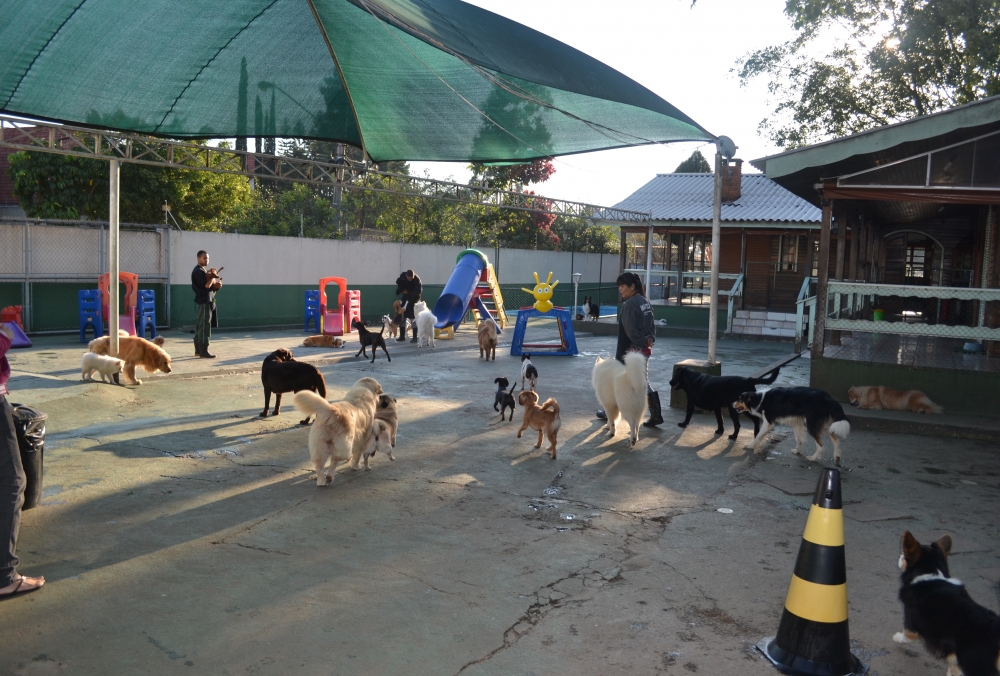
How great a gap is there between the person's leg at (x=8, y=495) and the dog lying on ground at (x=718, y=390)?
22.1 feet

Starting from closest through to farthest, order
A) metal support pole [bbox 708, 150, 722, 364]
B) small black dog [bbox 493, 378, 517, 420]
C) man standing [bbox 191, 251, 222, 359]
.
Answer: small black dog [bbox 493, 378, 517, 420], metal support pole [bbox 708, 150, 722, 364], man standing [bbox 191, 251, 222, 359]

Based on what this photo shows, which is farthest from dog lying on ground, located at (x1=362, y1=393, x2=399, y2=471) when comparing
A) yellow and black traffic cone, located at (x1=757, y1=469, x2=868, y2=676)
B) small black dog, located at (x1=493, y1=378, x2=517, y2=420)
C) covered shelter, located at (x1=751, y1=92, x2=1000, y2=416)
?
covered shelter, located at (x1=751, y1=92, x2=1000, y2=416)

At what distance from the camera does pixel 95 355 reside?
33.6 ft

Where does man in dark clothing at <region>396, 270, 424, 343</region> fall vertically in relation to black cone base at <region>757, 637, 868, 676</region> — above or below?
above

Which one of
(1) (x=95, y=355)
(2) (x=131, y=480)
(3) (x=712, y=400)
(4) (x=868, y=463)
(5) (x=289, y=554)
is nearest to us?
(5) (x=289, y=554)

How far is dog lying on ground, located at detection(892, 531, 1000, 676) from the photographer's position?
10.0 feet

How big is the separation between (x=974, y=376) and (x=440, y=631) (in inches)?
343

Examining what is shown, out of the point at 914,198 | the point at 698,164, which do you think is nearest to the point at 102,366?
the point at 914,198

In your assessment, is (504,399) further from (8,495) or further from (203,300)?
(203,300)

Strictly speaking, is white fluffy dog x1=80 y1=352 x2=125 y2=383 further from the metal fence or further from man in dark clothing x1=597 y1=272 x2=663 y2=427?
man in dark clothing x1=597 y1=272 x2=663 y2=427

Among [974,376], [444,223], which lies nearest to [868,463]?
[974,376]

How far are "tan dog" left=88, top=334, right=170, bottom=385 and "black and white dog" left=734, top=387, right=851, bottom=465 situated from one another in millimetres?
7966

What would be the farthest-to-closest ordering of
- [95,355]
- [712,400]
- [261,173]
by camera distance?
[261,173] < [95,355] < [712,400]

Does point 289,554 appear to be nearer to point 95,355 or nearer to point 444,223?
point 95,355
